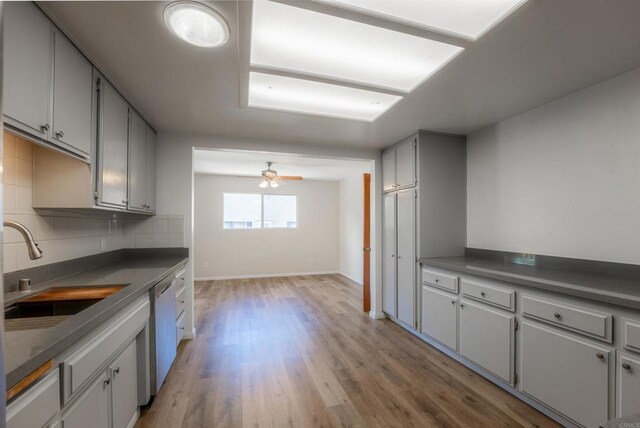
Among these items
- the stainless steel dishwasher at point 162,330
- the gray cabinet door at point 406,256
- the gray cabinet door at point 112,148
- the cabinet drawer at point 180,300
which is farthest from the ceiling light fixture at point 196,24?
the gray cabinet door at point 406,256

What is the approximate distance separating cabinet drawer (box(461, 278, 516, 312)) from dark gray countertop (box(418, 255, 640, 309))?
0.08 metres

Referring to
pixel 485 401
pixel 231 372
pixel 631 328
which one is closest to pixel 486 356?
pixel 485 401

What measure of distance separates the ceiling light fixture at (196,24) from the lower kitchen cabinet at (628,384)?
2734 mm

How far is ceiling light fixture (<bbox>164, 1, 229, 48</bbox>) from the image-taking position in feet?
4.06

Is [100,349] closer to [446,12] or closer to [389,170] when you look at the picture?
[446,12]

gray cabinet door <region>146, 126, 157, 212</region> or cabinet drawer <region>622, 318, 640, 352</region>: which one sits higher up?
gray cabinet door <region>146, 126, 157, 212</region>

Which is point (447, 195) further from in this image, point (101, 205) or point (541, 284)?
point (101, 205)

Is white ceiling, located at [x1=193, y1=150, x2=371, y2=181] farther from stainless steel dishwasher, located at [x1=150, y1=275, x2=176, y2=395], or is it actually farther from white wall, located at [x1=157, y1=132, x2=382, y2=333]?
stainless steel dishwasher, located at [x1=150, y1=275, x2=176, y2=395]

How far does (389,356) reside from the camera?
103 inches

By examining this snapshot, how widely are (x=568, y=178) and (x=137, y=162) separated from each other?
3.72m

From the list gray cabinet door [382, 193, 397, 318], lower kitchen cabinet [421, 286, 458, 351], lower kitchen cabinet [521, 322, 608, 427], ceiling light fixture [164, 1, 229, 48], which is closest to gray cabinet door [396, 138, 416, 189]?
gray cabinet door [382, 193, 397, 318]

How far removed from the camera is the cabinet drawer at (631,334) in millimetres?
1377

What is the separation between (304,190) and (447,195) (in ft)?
A: 13.0

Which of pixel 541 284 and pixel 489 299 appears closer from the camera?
pixel 541 284
